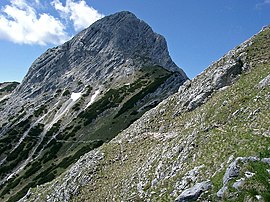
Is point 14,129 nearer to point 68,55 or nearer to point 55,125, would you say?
point 55,125

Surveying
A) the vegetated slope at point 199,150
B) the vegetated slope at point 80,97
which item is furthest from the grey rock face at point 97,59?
the vegetated slope at point 199,150

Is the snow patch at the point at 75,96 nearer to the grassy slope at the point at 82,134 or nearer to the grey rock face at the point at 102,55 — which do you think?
the grassy slope at the point at 82,134

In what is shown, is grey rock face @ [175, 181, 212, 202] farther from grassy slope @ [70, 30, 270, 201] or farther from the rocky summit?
grassy slope @ [70, 30, 270, 201]

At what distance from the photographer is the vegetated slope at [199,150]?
17047 millimetres

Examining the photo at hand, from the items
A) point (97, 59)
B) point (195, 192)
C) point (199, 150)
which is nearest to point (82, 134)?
point (199, 150)

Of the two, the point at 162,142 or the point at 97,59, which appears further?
the point at 97,59

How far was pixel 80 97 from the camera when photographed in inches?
5118

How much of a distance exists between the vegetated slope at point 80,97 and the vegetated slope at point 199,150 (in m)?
34.1

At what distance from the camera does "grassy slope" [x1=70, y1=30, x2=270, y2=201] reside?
18.9 meters

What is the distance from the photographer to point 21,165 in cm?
9094

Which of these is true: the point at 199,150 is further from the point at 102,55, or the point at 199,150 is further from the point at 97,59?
the point at 102,55

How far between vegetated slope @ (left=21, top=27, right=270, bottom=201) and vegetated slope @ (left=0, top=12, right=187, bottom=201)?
34.1m

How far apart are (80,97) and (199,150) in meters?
109

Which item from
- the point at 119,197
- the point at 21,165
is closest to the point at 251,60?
the point at 119,197
